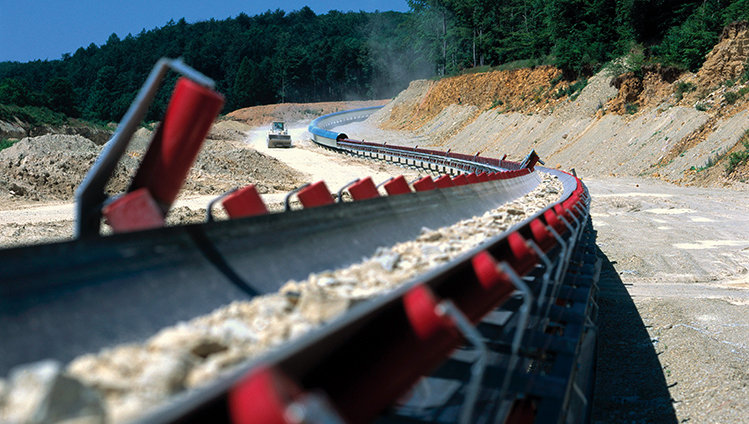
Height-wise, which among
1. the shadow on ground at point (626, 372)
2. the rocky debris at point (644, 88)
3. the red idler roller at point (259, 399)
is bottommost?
the shadow on ground at point (626, 372)

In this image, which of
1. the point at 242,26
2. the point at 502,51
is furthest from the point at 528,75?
the point at 242,26

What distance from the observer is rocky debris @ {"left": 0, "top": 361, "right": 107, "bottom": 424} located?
5.10ft

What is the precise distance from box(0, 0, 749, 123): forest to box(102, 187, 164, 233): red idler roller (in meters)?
32.5

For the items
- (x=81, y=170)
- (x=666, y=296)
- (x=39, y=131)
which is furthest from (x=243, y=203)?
(x=39, y=131)

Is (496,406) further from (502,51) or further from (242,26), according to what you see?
(242,26)

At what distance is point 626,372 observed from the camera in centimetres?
686

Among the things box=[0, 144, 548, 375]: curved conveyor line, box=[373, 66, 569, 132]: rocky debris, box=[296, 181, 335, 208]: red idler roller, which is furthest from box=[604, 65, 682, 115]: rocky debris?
box=[0, 144, 548, 375]: curved conveyor line

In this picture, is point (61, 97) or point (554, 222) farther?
point (61, 97)

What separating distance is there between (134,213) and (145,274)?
1.74ft

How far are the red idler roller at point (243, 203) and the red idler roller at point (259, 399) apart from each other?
261 centimetres

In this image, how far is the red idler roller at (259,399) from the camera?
1.31 metres

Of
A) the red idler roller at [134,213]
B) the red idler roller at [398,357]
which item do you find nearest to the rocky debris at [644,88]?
the red idler roller at [134,213]

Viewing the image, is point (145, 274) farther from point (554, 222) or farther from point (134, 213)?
point (554, 222)

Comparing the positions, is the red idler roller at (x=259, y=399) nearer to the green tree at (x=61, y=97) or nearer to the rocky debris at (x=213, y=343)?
the rocky debris at (x=213, y=343)
